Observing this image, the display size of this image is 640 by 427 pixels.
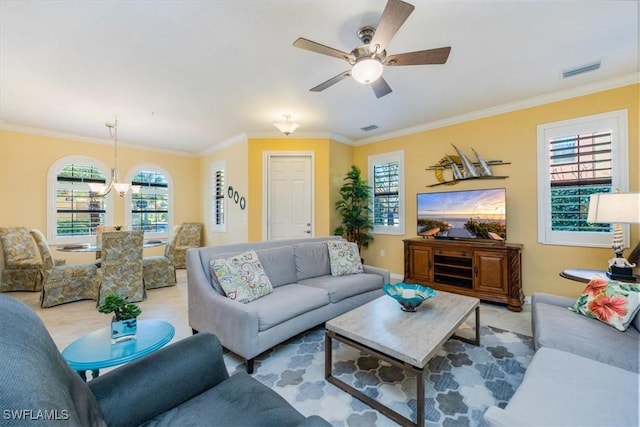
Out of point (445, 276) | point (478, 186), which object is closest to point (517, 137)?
point (478, 186)

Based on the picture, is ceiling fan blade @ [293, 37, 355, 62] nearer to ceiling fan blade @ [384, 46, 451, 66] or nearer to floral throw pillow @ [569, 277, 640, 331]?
ceiling fan blade @ [384, 46, 451, 66]

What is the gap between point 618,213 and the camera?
7.39 ft

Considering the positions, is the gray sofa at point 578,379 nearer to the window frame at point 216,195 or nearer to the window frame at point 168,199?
the window frame at point 216,195

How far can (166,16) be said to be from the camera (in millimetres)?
2033

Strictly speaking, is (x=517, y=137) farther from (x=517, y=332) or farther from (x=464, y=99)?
(x=517, y=332)

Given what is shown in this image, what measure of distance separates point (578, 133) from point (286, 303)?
389 cm

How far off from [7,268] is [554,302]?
22.5 ft

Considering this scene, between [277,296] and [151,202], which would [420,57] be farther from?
[151,202]

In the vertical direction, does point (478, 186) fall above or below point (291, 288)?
above

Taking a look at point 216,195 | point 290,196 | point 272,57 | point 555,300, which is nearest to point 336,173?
point 290,196

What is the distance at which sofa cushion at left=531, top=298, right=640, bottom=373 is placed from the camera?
1.51 m

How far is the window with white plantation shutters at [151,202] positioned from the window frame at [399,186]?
455 centimetres

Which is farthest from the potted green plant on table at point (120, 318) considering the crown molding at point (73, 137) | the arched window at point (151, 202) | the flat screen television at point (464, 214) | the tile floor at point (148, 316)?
the crown molding at point (73, 137)

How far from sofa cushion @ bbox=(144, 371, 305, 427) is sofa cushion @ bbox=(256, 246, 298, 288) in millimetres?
1644
